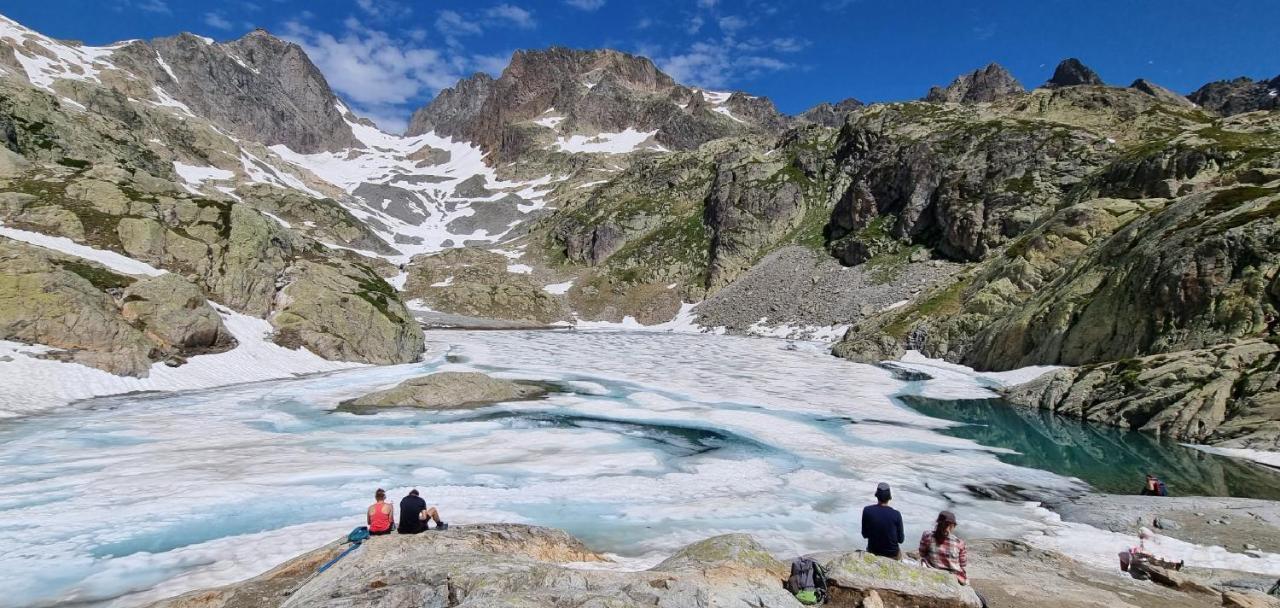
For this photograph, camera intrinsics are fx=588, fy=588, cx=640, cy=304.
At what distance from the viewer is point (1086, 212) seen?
201 ft

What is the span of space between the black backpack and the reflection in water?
58.0 ft

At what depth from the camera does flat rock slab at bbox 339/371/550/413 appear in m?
32.7

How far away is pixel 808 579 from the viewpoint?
32.2 ft

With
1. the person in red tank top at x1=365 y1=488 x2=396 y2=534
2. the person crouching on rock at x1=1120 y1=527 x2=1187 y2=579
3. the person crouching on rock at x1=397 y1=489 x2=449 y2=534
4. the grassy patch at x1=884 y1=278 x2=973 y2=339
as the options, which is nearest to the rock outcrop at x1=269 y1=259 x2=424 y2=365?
the person in red tank top at x1=365 y1=488 x2=396 y2=534

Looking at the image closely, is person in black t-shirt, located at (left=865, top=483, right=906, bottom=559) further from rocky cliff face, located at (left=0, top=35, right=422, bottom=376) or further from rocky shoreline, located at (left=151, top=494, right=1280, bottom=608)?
rocky cliff face, located at (left=0, top=35, right=422, bottom=376)

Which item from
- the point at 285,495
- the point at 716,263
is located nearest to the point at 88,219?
the point at 285,495

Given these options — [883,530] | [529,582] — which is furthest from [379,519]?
[883,530]

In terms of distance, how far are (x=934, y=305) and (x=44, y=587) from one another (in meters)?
74.5

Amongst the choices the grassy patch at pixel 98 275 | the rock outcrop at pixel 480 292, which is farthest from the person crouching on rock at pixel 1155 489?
the rock outcrop at pixel 480 292

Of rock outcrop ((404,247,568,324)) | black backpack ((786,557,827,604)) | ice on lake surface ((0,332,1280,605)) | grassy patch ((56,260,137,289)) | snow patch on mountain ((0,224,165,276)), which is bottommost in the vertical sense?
ice on lake surface ((0,332,1280,605))

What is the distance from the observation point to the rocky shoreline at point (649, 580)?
859 centimetres

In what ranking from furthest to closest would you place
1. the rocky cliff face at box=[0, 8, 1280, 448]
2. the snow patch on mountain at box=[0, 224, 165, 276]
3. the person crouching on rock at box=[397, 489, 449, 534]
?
the snow patch on mountain at box=[0, 224, 165, 276] < the rocky cliff face at box=[0, 8, 1280, 448] < the person crouching on rock at box=[397, 489, 449, 534]

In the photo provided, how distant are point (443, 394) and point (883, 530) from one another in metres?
28.0

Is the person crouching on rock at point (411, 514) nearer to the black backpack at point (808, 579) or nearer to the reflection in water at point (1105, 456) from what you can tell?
the black backpack at point (808, 579)
